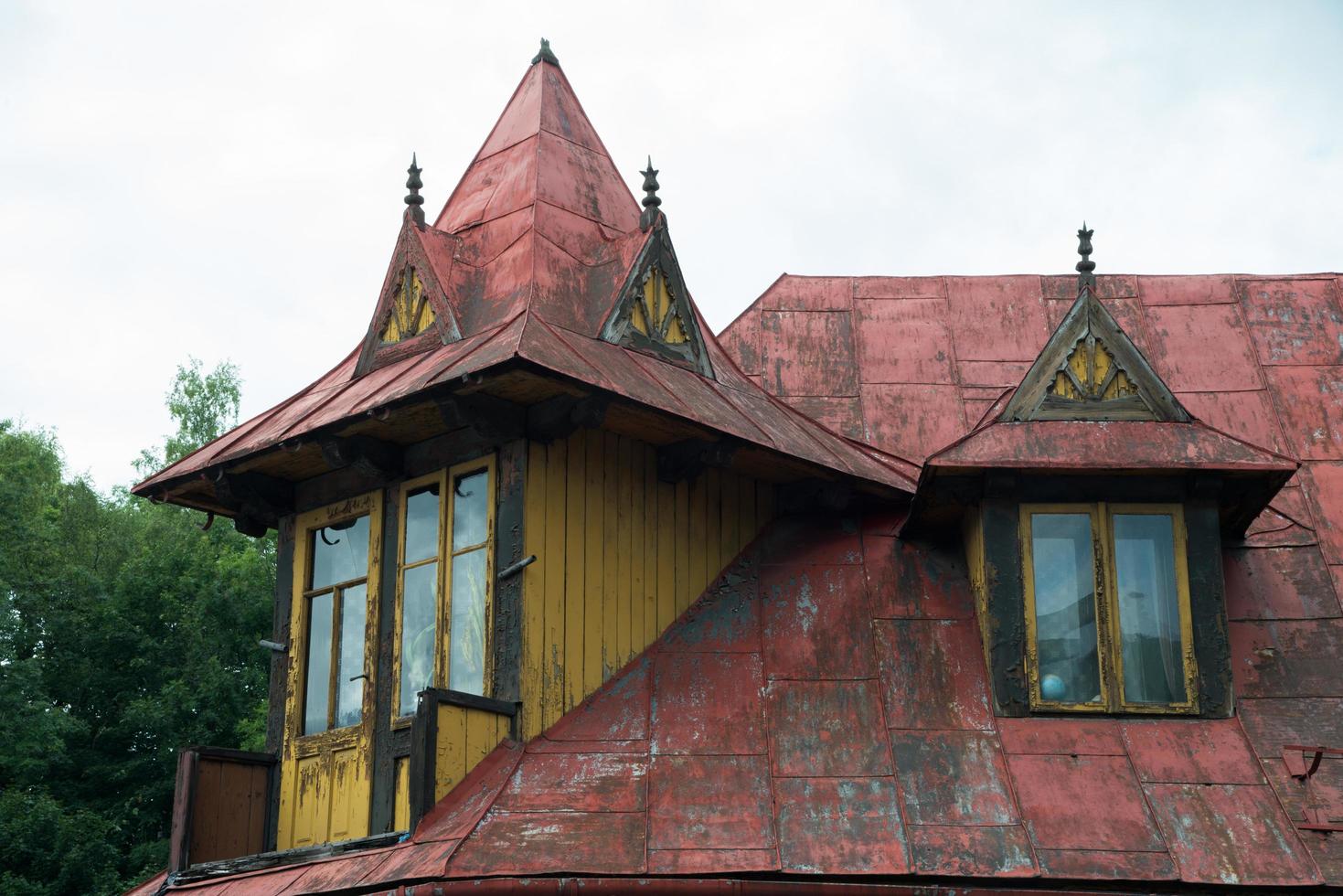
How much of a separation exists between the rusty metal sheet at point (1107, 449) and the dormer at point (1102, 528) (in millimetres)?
11

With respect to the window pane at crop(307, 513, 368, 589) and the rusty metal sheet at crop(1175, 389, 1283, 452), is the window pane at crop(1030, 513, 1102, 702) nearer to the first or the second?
the rusty metal sheet at crop(1175, 389, 1283, 452)

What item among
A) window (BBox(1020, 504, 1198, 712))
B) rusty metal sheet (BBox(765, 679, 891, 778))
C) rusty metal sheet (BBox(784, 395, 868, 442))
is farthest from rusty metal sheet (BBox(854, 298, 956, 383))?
rusty metal sheet (BBox(765, 679, 891, 778))

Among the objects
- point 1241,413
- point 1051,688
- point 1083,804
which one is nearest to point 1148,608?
point 1051,688

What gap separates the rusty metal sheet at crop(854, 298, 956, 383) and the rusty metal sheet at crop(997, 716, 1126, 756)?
4.75 m

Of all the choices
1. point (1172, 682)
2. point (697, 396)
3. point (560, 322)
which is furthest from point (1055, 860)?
point (560, 322)

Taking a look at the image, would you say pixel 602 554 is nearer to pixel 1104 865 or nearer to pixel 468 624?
pixel 468 624

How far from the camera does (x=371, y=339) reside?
44.3 feet

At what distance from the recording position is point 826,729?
11688mm

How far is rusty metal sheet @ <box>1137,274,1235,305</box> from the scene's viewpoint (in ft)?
53.5

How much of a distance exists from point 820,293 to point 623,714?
20.5ft

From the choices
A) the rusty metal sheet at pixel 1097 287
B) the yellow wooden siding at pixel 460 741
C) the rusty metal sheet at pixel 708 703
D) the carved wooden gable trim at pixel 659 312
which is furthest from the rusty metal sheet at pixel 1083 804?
the rusty metal sheet at pixel 1097 287

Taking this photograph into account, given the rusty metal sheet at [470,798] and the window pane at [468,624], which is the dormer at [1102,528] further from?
the rusty metal sheet at [470,798]

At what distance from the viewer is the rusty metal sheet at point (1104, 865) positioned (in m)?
10.4

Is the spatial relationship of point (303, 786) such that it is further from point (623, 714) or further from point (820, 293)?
point (820, 293)
